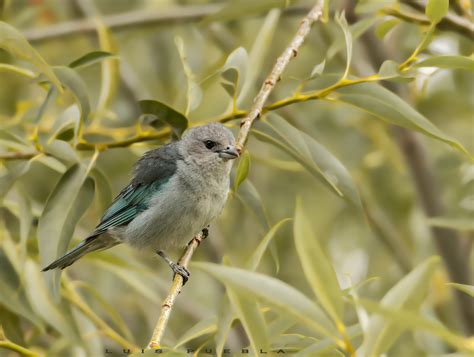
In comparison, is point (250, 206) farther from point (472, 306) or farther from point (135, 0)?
point (135, 0)

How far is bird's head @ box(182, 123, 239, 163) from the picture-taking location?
4.10m

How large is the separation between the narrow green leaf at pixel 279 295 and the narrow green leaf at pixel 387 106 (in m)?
1.21

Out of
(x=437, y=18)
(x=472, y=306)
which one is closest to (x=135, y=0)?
(x=472, y=306)

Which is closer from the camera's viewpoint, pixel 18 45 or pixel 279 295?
pixel 279 295

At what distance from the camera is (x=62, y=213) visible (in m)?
3.12

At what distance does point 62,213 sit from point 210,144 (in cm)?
130

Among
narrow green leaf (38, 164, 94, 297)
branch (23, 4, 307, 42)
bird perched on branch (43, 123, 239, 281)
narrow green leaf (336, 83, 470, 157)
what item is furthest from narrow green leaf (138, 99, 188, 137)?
branch (23, 4, 307, 42)

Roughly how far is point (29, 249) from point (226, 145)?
1110mm

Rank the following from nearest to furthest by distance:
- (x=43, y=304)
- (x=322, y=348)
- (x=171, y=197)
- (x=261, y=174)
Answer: (x=322, y=348) → (x=43, y=304) → (x=171, y=197) → (x=261, y=174)

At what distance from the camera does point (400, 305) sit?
201 cm

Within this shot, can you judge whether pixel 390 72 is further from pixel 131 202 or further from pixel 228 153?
pixel 131 202

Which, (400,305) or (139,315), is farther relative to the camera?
(139,315)

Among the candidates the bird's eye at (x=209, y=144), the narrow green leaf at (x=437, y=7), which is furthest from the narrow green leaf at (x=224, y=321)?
the bird's eye at (x=209, y=144)

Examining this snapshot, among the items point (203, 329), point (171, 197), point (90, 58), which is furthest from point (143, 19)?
point (203, 329)
